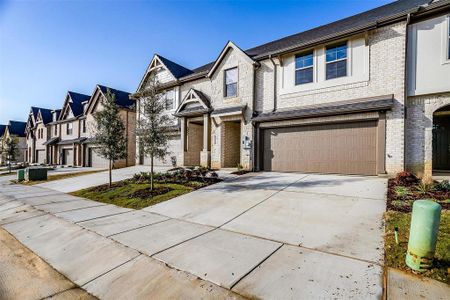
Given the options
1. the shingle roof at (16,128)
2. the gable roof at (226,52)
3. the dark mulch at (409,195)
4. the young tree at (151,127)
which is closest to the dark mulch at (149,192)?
the young tree at (151,127)

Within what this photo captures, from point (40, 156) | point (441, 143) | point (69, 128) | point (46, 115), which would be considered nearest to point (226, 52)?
point (441, 143)

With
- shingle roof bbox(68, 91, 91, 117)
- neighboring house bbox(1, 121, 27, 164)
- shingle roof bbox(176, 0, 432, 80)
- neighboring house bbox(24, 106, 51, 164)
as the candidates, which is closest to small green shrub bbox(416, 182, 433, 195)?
shingle roof bbox(176, 0, 432, 80)

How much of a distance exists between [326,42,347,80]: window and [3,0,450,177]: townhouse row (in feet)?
0.15

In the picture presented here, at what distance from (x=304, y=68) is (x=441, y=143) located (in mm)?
9086

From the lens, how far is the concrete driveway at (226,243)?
127 inches

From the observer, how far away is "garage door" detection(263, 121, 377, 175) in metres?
10.4

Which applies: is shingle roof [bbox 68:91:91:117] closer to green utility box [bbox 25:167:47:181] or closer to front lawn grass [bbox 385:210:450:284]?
green utility box [bbox 25:167:47:181]

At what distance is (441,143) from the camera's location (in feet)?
42.4

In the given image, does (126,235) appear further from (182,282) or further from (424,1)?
(424,1)

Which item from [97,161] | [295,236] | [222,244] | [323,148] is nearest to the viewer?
[222,244]

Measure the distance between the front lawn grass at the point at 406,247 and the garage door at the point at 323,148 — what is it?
18.1 feet

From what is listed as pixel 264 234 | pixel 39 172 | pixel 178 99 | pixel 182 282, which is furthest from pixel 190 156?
pixel 182 282

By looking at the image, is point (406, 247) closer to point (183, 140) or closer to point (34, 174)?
point (183, 140)

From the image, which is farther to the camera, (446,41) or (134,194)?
(134,194)
